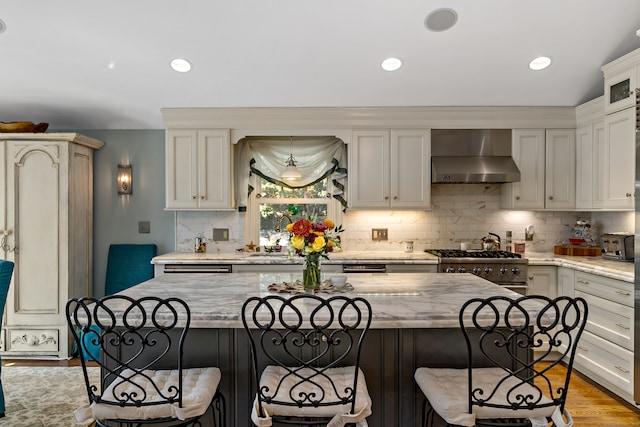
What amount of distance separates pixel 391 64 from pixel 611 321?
8.95 feet

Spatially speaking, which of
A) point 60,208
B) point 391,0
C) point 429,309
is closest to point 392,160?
point 391,0

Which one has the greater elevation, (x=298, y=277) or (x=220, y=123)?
(x=220, y=123)

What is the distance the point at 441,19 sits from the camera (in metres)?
3.27

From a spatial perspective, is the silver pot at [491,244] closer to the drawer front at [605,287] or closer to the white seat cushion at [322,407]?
the drawer front at [605,287]

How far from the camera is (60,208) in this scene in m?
4.12

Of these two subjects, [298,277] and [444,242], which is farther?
[444,242]

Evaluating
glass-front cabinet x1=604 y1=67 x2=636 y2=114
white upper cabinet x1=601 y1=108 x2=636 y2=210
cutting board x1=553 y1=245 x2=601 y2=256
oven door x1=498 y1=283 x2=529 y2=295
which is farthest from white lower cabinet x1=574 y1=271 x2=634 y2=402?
glass-front cabinet x1=604 y1=67 x2=636 y2=114

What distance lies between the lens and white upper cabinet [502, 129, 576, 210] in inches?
168

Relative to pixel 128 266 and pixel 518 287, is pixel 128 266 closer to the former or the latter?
pixel 128 266

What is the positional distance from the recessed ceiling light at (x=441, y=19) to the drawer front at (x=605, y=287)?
235cm

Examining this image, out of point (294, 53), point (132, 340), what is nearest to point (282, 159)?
point (294, 53)

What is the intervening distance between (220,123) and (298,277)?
2208 mm

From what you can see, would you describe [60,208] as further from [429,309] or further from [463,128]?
[463,128]

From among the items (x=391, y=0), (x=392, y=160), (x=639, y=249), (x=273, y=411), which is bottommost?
(x=273, y=411)
